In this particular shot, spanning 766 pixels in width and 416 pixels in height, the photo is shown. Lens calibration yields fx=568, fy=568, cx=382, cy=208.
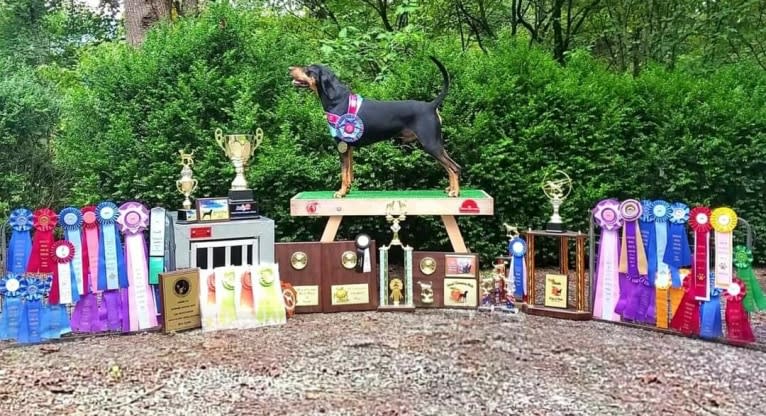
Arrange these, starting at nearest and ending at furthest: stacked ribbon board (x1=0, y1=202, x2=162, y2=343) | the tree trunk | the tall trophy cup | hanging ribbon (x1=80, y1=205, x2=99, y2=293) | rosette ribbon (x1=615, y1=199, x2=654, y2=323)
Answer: stacked ribbon board (x1=0, y1=202, x2=162, y2=343) → hanging ribbon (x1=80, y1=205, x2=99, y2=293) → rosette ribbon (x1=615, y1=199, x2=654, y2=323) → the tall trophy cup → the tree trunk

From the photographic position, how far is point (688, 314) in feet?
9.66

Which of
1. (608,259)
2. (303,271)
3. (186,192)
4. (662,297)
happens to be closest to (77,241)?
(186,192)

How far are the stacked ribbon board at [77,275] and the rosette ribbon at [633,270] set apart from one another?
264 centimetres

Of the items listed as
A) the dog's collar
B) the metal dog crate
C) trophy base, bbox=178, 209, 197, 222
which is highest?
the dog's collar

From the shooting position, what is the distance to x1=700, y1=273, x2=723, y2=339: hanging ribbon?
2850mm

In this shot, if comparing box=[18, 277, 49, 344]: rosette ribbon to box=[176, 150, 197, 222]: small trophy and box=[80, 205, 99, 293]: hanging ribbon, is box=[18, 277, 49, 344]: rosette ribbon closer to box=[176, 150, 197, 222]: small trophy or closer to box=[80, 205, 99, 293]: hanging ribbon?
box=[80, 205, 99, 293]: hanging ribbon

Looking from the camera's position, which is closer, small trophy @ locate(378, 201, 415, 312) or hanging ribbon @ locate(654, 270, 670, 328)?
hanging ribbon @ locate(654, 270, 670, 328)

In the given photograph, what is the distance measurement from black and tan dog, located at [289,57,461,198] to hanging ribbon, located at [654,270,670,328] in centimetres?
128

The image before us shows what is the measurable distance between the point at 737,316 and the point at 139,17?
5484mm

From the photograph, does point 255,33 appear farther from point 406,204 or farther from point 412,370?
point 412,370

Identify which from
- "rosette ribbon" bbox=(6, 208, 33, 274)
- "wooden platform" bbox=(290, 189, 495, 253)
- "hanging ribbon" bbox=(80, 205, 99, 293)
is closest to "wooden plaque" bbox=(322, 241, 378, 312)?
"wooden platform" bbox=(290, 189, 495, 253)

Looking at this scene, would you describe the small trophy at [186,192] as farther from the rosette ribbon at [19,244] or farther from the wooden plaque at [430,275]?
the wooden plaque at [430,275]

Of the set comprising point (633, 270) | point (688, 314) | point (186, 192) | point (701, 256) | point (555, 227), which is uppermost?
point (186, 192)

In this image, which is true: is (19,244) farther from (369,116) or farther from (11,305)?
(369,116)
